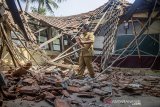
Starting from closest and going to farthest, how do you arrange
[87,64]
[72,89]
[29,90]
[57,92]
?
1. [29,90]
2. [57,92]
3. [72,89]
4. [87,64]

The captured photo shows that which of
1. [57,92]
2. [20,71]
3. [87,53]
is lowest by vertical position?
[57,92]

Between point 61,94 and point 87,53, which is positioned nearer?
point 61,94

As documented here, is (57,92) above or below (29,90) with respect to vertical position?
below

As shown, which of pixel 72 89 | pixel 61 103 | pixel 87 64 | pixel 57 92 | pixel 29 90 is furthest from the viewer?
pixel 87 64

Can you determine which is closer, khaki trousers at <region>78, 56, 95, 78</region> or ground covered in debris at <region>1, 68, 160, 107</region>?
ground covered in debris at <region>1, 68, 160, 107</region>

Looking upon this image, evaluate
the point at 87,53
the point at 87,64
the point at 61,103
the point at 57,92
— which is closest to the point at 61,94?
the point at 57,92

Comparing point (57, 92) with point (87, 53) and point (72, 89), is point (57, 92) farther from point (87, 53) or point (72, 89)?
point (87, 53)

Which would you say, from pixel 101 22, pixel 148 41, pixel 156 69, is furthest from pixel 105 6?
Answer: pixel 156 69

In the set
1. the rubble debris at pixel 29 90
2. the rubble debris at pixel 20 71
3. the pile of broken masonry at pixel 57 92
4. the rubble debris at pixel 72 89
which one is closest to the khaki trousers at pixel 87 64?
the pile of broken masonry at pixel 57 92

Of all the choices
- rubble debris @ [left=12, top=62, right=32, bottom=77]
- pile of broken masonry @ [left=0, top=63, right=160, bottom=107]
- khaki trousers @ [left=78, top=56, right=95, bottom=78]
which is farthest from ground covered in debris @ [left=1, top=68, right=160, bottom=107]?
khaki trousers @ [left=78, top=56, right=95, bottom=78]

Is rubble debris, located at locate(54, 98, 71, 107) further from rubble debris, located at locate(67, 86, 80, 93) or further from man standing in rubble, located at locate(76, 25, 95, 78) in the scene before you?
man standing in rubble, located at locate(76, 25, 95, 78)

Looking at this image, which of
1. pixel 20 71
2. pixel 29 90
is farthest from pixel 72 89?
pixel 20 71

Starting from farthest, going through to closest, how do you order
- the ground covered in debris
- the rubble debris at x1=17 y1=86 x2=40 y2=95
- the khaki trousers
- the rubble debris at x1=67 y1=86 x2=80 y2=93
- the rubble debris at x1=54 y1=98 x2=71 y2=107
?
the khaki trousers → the rubble debris at x1=67 y1=86 x2=80 y2=93 → the rubble debris at x1=17 y1=86 x2=40 y2=95 → the ground covered in debris → the rubble debris at x1=54 y1=98 x2=71 y2=107

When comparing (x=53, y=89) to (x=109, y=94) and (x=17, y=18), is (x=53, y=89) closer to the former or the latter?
(x=109, y=94)
